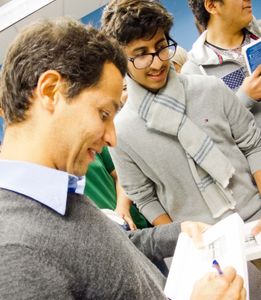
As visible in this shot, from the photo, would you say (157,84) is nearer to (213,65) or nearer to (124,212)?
(213,65)

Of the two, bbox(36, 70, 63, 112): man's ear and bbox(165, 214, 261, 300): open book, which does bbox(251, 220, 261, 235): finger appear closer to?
bbox(165, 214, 261, 300): open book

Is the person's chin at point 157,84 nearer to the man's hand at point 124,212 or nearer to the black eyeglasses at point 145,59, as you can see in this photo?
the black eyeglasses at point 145,59

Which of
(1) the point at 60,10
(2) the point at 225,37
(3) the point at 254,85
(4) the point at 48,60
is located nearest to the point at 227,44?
(2) the point at 225,37

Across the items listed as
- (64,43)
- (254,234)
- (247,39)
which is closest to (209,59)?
(247,39)

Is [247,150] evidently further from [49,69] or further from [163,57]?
[49,69]

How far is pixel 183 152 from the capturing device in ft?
4.15

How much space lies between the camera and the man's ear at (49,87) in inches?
25.0

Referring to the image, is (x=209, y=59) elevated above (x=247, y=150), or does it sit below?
above

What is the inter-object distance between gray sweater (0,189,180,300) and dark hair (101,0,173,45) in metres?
0.67

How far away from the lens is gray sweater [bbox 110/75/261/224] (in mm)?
1256

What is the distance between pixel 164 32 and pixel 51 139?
76 cm

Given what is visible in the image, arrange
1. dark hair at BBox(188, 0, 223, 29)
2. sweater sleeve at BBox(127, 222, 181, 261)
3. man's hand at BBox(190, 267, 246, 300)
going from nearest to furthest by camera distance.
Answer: man's hand at BBox(190, 267, 246, 300) < sweater sleeve at BBox(127, 222, 181, 261) < dark hair at BBox(188, 0, 223, 29)

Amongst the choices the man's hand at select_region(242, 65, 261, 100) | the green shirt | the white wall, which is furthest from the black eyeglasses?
the white wall

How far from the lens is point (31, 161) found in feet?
2.08
